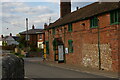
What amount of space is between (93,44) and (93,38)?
0.60 m

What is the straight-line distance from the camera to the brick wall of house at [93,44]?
19.6 m

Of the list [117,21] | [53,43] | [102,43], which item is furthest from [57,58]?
[117,21]

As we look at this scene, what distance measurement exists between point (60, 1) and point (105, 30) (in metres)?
17.1

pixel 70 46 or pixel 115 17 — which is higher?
pixel 115 17

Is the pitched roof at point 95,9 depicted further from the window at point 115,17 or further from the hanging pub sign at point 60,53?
the hanging pub sign at point 60,53

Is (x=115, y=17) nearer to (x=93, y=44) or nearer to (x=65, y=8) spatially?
(x=93, y=44)

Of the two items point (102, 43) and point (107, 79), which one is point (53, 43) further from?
point (107, 79)

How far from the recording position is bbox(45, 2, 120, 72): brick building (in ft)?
64.3

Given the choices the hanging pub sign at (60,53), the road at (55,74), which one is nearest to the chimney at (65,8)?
the hanging pub sign at (60,53)

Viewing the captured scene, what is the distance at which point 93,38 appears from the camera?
23.0 m

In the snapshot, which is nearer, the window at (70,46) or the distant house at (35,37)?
the window at (70,46)

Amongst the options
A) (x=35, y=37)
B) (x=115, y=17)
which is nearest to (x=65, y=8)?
(x=115, y=17)

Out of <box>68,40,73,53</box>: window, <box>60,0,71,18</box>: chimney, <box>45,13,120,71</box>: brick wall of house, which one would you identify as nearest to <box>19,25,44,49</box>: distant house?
<box>60,0,71,18</box>: chimney

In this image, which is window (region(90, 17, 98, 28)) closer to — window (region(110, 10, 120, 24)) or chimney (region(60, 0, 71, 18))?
window (region(110, 10, 120, 24))
